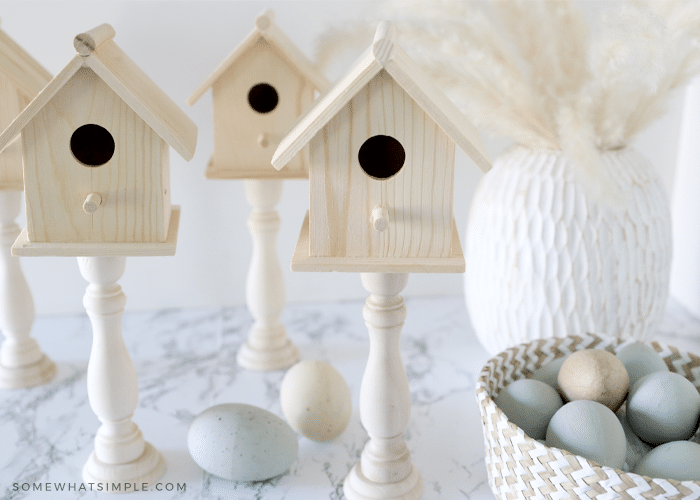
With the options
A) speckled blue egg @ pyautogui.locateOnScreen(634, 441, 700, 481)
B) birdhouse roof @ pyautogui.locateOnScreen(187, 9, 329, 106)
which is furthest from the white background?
speckled blue egg @ pyautogui.locateOnScreen(634, 441, 700, 481)

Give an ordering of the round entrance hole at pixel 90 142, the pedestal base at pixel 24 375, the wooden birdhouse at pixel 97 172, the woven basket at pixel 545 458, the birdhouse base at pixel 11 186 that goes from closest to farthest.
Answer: the woven basket at pixel 545 458
the wooden birdhouse at pixel 97 172
the round entrance hole at pixel 90 142
the birdhouse base at pixel 11 186
the pedestal base at pixel 24 375

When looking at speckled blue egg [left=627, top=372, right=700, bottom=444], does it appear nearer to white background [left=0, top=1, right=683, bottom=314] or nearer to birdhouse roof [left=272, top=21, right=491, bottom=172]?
birdhouse roof [left=272, top=21, right=491, bottom=172]

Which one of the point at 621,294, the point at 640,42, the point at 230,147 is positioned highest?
the point at 640,42

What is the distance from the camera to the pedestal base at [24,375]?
102 cm

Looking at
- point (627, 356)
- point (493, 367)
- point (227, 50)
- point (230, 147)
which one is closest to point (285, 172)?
point (230, 147)

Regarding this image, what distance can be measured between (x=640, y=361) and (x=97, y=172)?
2.19 ft

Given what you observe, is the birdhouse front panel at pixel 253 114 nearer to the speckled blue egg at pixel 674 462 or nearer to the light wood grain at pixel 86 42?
the light wood grain at pixel 86 42

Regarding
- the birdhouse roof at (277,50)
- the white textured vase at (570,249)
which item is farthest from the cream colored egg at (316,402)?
the birdhouse roof at (277,50)

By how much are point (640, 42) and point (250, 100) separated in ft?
1.84

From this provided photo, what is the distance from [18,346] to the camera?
1.04 metres

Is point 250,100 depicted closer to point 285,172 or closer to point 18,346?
point 285,172

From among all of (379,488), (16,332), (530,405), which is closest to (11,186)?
(16,332)

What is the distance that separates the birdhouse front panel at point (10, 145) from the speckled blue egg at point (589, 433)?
76cm

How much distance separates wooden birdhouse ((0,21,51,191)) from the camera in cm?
88
